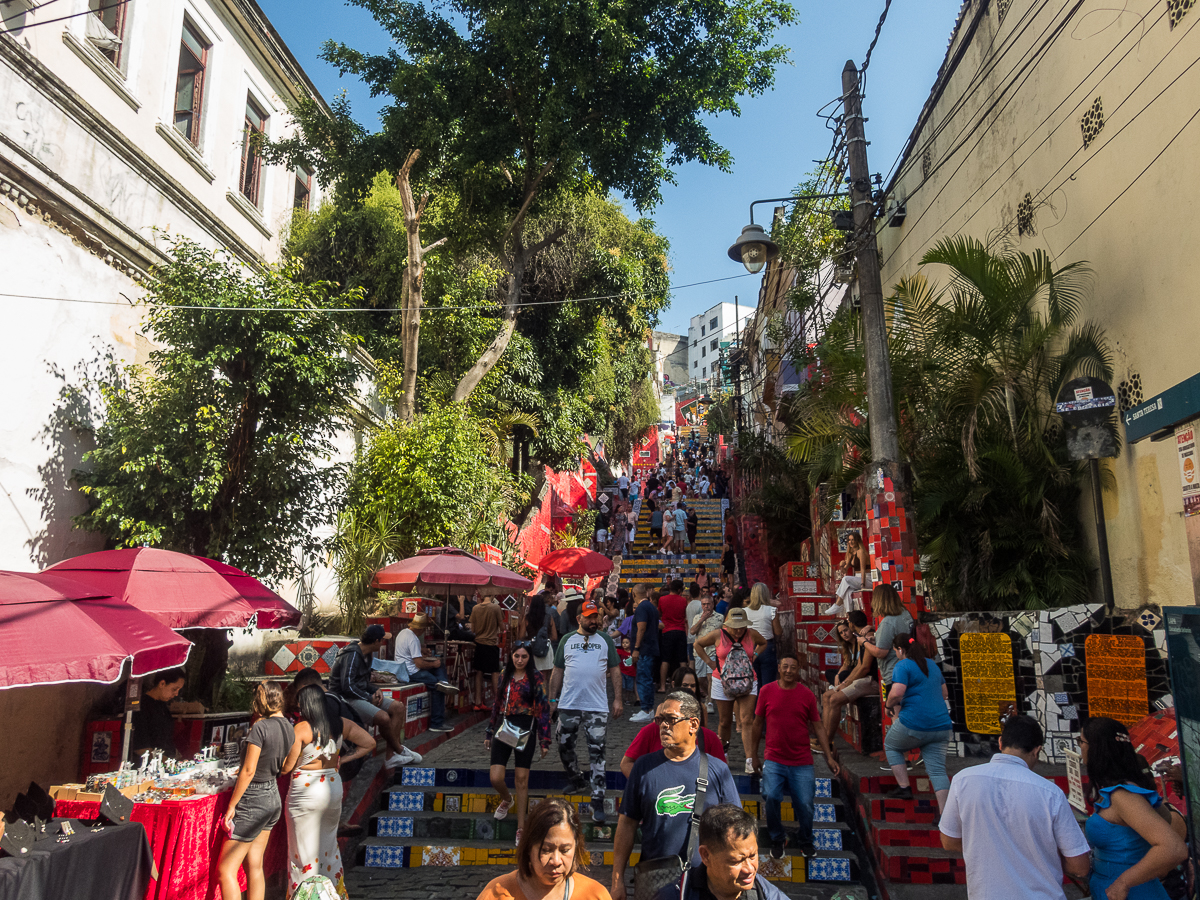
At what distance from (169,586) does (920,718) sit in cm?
668

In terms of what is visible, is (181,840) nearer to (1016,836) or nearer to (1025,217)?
(1016,836)

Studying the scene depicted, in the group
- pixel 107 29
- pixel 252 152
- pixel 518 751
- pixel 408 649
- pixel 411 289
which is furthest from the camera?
pixel 252 152

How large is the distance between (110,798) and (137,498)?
532 centimetres

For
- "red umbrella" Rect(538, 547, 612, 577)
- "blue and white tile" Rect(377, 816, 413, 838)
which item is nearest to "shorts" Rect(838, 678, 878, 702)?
"blue and white tile" Rect(377, 816, 413, 838)

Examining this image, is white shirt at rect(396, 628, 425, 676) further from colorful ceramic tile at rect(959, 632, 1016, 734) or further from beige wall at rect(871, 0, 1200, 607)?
beige wall at rect(871, 0, 1200, 607)

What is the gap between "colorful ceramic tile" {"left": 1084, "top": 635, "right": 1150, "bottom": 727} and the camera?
25.7 feet

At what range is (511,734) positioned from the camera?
7.52 m

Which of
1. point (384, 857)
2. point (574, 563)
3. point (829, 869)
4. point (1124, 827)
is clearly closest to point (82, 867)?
point (384, 857)

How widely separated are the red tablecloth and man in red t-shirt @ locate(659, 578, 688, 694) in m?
7.31

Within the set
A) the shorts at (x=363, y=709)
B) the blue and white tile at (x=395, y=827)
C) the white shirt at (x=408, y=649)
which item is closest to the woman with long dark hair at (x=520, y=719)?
the blue and white tile at (x=395, y=827)

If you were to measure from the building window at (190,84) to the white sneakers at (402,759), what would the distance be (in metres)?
11.5

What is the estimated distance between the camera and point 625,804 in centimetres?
459

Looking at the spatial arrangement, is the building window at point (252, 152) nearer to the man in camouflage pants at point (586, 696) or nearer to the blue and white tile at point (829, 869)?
the man in camouflage pants at point (586, 696)

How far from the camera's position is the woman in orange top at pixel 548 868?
3.47m
